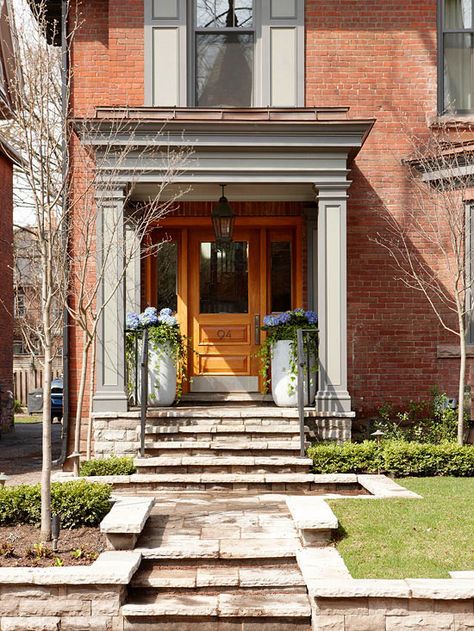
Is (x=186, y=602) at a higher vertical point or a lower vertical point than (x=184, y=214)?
lower

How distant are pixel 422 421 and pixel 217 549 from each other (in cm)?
510

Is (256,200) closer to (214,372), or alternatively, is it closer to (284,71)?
(284,71)

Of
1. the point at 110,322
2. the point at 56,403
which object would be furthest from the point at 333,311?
the point at 56,403

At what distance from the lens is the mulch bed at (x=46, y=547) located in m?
5.29

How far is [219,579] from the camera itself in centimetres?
538

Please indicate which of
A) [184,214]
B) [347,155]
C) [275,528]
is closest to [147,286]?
[184,214]

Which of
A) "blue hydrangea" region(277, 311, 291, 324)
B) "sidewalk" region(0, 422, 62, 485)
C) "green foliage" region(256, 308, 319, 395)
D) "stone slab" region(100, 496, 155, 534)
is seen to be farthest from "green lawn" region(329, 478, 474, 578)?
"sidewalk" region(0, 422, 62, 485)

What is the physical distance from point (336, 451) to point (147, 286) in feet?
12.5

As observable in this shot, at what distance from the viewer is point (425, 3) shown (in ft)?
34.0

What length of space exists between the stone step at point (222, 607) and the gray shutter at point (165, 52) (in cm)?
676

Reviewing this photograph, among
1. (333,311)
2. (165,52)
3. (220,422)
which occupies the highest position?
(165,52)

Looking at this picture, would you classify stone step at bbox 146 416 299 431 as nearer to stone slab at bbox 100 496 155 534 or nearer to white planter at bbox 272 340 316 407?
white planter at bbox 272 340 316 407

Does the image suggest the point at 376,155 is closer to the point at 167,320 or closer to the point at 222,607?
the point at 167,320

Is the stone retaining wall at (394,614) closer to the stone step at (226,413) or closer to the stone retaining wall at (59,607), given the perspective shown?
the stone retaining wall at (59,607)
